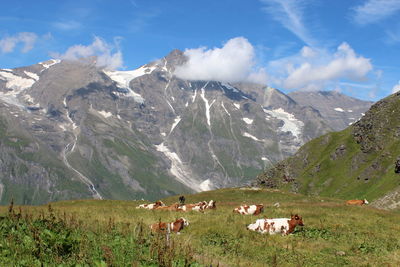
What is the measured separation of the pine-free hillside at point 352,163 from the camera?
133250mm

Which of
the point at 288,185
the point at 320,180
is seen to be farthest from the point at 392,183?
the point at 288,185

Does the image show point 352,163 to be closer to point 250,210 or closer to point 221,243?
point 250,210

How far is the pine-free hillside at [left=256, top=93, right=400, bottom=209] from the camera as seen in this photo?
133 m

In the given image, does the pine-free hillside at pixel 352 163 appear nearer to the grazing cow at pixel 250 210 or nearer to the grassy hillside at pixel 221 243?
the grazing cow at pixel 250 210

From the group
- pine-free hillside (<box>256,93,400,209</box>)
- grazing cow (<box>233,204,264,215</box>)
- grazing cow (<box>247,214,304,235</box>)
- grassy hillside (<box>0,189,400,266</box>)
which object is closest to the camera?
grassy hillside (<box>0,189,400,266</box>)

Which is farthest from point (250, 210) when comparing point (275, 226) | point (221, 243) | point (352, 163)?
point (352, 163)

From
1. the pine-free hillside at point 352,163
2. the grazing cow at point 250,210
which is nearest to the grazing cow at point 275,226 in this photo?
the grazing cow at point 250,210

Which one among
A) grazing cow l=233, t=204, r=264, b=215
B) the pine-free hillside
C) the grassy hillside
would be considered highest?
the pine-free hillside

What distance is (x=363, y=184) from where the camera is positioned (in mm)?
135625

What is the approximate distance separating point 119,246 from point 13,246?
3328 mm

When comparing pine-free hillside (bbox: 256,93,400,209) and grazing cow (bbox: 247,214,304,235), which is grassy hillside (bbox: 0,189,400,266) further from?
pine-free hillside (bbox: 256,93,400,209)

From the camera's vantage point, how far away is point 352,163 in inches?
6038

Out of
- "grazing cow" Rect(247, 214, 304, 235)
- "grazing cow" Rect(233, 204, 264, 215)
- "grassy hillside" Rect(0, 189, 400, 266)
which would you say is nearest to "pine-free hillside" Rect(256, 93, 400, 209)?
"grazing cow" Rect(233, 204, 264, 215)

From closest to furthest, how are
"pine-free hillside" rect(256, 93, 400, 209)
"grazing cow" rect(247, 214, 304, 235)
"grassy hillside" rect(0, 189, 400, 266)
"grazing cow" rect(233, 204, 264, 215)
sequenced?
"grassy hillside" rect(0, 189, 400, 266) → "grazing cow" rect(247, 214, 304, 235) → "grazing cow" rect(233, 204, 264, 215) → "pine-free hillside" rect(256, 93, 400, 209)
